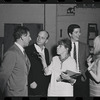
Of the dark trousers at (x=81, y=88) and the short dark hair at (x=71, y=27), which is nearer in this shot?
the dark trousers at (x=81, y=88)

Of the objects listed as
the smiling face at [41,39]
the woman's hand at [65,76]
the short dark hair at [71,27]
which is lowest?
the woman's hand at [65,76]

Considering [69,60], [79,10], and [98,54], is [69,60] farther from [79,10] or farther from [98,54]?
[79,10]

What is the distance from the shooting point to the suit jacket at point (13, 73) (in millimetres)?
2152

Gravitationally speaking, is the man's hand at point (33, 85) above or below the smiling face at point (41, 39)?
below

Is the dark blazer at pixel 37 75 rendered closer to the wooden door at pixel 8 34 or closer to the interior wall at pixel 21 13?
the wooden door at pixel 8 34

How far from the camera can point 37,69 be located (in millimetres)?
2553

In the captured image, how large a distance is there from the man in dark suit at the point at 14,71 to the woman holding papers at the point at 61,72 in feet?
0.95

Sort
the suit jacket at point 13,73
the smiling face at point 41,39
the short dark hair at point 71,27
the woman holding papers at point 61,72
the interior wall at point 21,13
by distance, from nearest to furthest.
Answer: the suit jacket at point 13,73, the woman holding papers at point 61,72, the smiling face at point 41,39, the short dark hair at point 71,27, the interior wall at point 21,13

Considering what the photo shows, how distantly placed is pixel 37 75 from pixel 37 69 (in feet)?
0.23

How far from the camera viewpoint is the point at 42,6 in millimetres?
3002

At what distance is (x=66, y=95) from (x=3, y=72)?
0.73 meters

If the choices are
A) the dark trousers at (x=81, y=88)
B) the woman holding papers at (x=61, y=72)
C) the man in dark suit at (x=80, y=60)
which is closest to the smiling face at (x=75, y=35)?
the man in dark suit at (x=80, y=60)

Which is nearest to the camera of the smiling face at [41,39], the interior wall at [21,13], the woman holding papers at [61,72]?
the woman holding papers at [61,72]

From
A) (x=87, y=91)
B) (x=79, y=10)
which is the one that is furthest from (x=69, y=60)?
(x=79, y=10)
